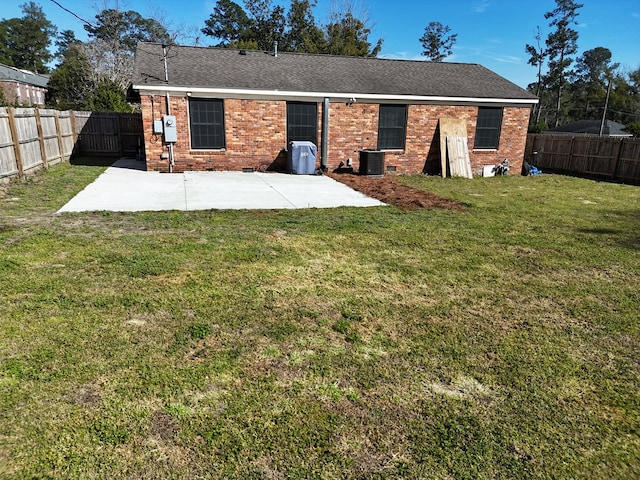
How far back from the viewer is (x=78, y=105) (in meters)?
29.7

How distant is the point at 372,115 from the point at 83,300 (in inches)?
474

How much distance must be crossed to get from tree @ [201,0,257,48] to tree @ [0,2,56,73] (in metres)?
34.0

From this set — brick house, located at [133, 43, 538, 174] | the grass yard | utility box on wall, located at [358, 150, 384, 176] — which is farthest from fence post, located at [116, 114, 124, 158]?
the grass yard

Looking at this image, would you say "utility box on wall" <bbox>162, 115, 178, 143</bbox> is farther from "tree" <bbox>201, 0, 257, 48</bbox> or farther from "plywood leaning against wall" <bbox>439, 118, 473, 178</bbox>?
"tree" <bbox>201, 0, 257, 48</bbox>

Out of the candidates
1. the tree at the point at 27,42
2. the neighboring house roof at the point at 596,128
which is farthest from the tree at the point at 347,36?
the tree at the point at 27,42

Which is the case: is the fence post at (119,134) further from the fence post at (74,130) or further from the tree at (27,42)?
the tree at (27,42)

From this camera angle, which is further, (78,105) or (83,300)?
(78,105)

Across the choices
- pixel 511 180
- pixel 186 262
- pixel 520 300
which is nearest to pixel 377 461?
pixel 520 300

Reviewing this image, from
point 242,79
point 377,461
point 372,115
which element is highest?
point 242,79

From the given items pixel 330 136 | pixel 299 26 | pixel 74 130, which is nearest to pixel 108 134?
pixel 74 130

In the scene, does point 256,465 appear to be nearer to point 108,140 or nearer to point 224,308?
point 224,308

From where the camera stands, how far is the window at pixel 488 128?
15.4m

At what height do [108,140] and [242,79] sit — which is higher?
[242,79]

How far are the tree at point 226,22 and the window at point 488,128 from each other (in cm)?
3835
